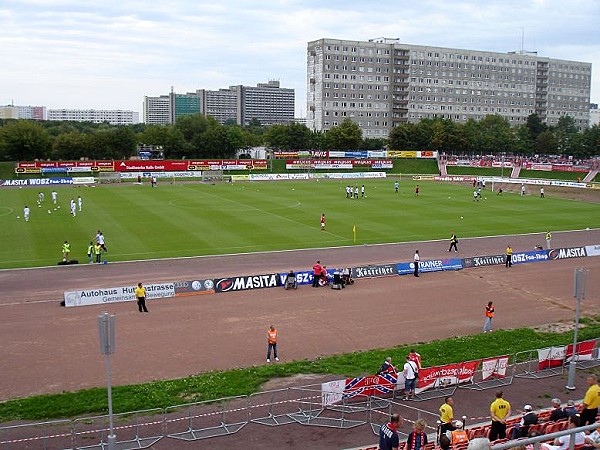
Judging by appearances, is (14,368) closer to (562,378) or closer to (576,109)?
(562,378)

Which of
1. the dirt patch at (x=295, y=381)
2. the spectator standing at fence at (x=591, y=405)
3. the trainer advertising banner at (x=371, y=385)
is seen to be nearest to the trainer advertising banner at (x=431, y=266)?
the dirt patch at (x=295, y=381)

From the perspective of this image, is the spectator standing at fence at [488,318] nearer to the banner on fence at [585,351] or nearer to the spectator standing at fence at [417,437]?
the banner on fence at [585,351]

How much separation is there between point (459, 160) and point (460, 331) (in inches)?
4034

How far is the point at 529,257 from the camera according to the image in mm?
40438

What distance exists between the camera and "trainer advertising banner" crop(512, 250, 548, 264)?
130 feet

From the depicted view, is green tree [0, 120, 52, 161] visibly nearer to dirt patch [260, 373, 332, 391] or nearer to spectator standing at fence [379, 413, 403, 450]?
dirt patch [260, 373, 332, 391]

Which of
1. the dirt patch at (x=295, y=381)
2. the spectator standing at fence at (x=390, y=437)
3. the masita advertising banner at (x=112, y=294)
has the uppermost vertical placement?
the spectator standing at fence at (x=390, y=437)

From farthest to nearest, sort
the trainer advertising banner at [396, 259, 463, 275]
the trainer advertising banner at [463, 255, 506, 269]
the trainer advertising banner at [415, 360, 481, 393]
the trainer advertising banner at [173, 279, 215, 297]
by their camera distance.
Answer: the trainer advertising banner at [463, 255, 506, 269] < the trainer advertising banner at [396, 259, 463, 275] < the trainer advertising banner at [173, 279, 215, 297] < the trainer advertising banner at [415, 360, 481, 393]

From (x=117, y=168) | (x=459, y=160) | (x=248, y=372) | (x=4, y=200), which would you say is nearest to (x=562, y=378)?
(x=248, y=372)

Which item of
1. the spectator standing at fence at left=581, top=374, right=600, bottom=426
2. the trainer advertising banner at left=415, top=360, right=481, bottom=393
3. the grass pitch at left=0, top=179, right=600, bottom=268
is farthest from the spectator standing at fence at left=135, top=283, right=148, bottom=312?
the spectator standing at fence at left=581, top=374, right=600, bottom=426

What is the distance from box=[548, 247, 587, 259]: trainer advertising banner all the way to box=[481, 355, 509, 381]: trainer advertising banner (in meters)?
25.0

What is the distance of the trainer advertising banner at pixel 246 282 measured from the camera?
1260 inches

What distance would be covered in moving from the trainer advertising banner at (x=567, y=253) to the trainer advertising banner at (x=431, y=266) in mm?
8155

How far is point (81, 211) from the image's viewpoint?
5959cm
